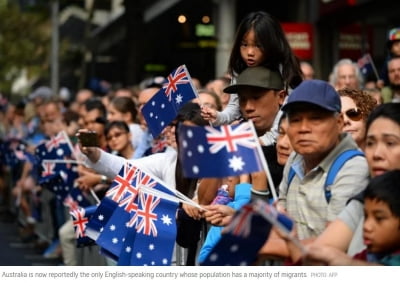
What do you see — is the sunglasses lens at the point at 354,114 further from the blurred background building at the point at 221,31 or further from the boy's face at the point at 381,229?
the blurred background building at the point at 221,31

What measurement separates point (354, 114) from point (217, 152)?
1940mm

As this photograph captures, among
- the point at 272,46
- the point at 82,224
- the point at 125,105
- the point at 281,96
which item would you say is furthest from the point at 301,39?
the point at 281,96

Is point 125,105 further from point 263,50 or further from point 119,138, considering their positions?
point 263,50

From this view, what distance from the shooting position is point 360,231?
179 inches

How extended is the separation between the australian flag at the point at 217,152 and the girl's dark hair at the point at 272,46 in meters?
2.15

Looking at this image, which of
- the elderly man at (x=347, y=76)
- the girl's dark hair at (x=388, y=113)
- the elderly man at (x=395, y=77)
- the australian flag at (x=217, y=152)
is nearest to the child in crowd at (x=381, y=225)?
the girl's dark hair at (x=388, y=113)

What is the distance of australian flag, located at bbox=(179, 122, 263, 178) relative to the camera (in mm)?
4715

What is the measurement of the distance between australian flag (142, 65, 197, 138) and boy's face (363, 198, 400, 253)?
3.18m

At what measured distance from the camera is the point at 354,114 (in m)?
6.55

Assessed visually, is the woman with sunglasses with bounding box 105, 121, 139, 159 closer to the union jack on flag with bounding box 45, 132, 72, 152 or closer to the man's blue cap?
the union jack on flag with bounding box 45, 132, 72, 152
